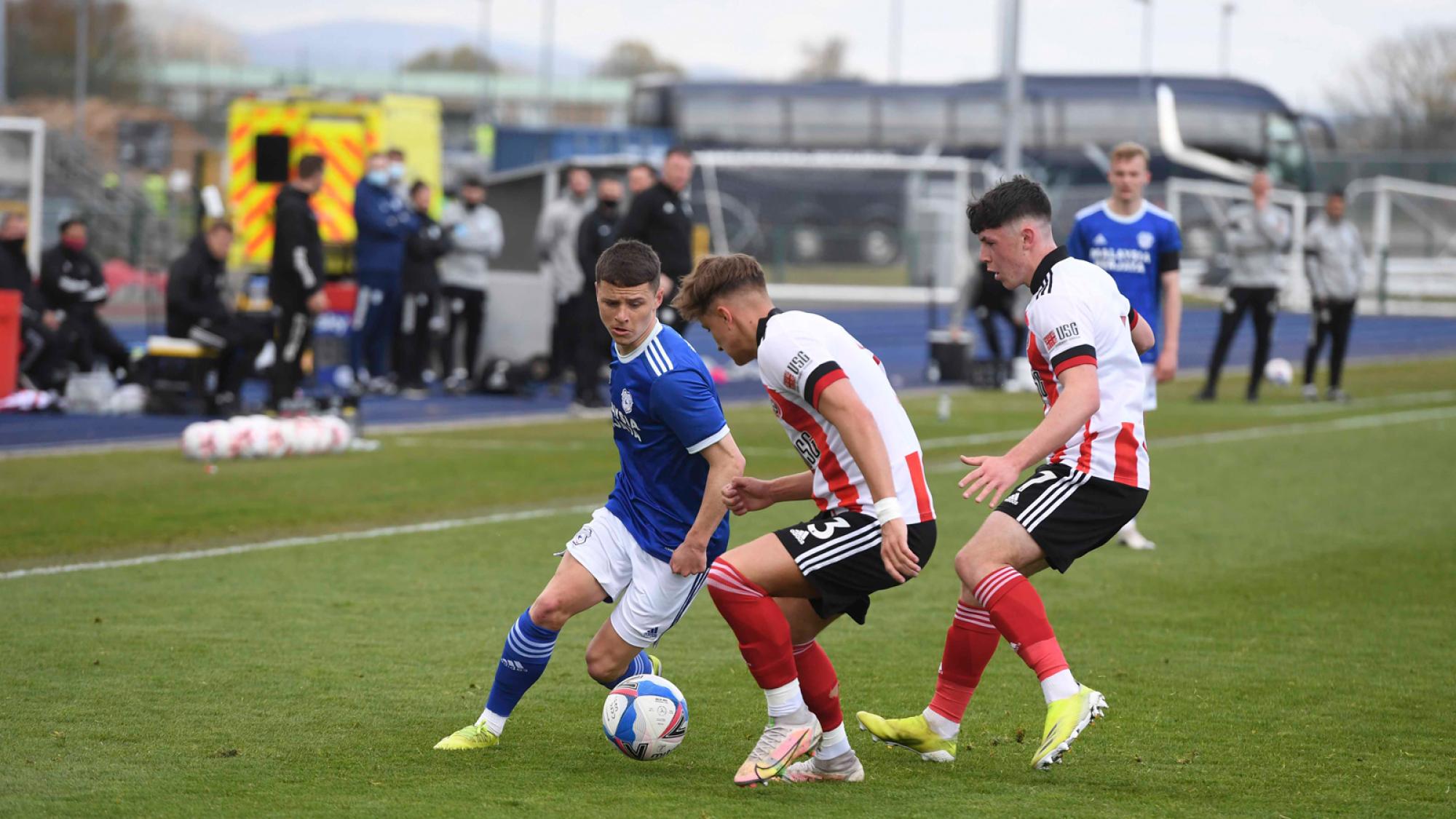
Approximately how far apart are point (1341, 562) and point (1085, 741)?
4365 mm

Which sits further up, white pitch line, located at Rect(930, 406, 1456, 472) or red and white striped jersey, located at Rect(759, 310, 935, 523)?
red and white striped jersey, located at Rect(759, 310, 935, 523)

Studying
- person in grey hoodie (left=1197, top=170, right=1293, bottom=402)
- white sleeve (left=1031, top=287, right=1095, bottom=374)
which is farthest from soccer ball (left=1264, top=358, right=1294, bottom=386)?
white sleeve (left=1031, top=287, right=1095, bottom=374)

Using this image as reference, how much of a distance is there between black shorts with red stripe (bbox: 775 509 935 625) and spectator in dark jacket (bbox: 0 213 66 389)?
13.0 metres

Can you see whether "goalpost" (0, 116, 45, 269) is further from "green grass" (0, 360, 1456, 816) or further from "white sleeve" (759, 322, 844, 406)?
"white sleeve" (759, 322, 844, 406)

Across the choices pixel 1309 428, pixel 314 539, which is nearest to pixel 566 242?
pixel 1309 428

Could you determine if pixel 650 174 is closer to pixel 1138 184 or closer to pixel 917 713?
pixel 1138 184

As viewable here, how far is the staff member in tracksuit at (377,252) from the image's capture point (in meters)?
16.8

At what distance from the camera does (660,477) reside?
17.1 ft

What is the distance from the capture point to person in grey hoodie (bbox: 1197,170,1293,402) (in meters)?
17.8

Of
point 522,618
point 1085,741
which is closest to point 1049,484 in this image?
point 1085,741

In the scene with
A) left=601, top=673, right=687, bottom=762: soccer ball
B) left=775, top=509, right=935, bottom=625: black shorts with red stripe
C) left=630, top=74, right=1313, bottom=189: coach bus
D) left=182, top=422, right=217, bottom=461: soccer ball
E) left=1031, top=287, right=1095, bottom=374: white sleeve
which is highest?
left=630, top=74, right=1313, bottom=189: coach bus

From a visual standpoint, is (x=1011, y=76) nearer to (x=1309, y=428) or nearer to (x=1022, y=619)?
(x=1309, y=428)

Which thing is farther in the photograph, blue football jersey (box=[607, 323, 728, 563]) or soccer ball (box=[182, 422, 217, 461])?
soccer ball (box=[182, 422, 217, 461])

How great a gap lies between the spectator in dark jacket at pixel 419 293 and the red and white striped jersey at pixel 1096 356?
12.6 meters
